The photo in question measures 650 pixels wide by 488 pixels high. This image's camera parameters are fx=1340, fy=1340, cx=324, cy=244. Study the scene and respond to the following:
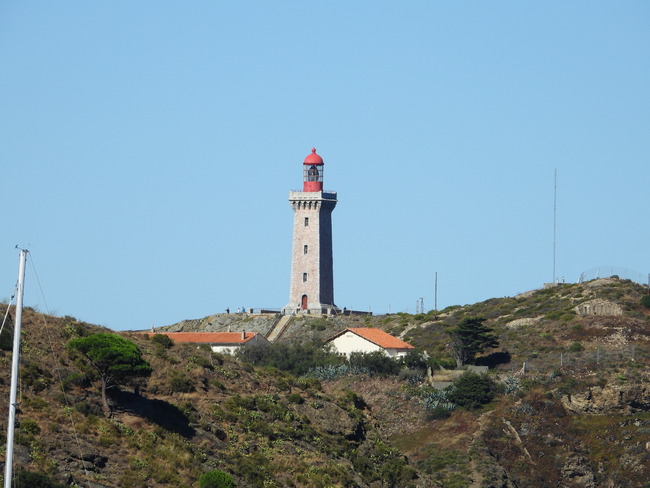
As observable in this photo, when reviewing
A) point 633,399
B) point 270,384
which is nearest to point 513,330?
point 633,399

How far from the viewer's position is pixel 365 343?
111m

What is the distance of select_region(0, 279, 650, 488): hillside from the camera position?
184ft

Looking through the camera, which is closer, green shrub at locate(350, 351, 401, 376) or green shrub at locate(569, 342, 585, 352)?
green shrub at locate(350, 351, 401, 376)

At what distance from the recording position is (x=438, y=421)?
95562 millimetres

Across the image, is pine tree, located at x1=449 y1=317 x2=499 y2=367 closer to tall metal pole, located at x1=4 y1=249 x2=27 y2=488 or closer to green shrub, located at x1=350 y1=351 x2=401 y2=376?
green shrub, located at x1=350 y1=351 x2=401 y2=376

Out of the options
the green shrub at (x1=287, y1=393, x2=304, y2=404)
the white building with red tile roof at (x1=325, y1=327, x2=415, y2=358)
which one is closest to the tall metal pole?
the green shrub at (x1=287, y1=393, x2=304, y2=404)

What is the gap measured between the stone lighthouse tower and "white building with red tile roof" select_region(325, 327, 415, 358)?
1579 cm

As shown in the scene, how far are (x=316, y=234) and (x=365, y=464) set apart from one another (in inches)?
2495

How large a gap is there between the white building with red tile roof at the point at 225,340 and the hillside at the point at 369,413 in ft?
25.8

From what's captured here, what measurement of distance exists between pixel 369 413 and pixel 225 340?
33450mm

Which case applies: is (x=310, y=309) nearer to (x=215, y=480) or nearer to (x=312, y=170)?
(x=312, y=170)

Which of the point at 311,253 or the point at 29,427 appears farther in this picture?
the point at 311,253

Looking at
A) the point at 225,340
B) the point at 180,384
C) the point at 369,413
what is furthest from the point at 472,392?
the point at 180,384

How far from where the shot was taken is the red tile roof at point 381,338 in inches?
4333
